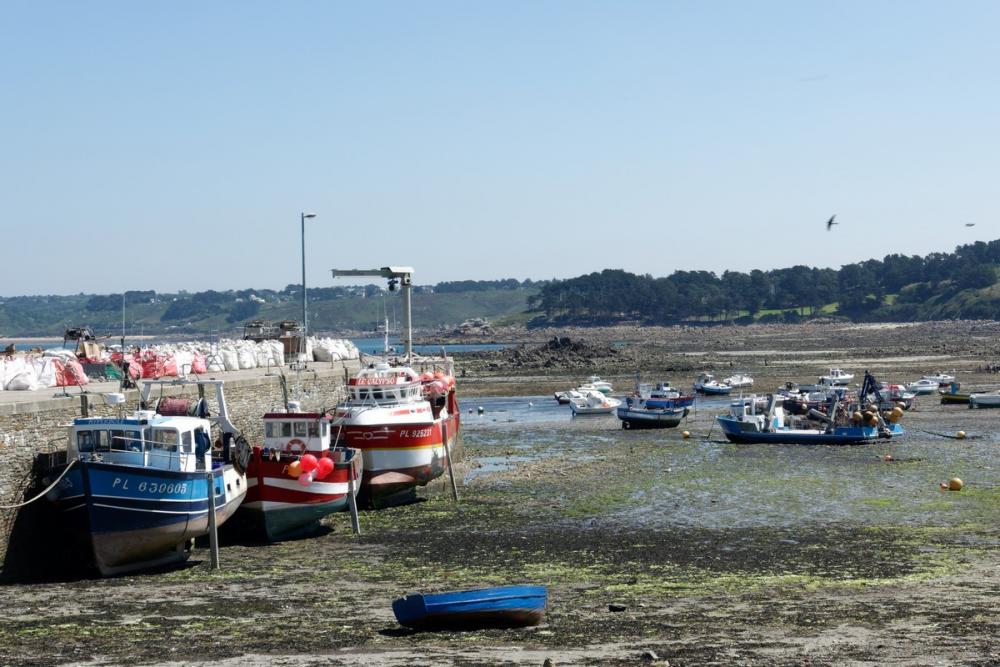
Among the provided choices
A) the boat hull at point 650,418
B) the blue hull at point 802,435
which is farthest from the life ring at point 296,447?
the boat hull at point 650,418

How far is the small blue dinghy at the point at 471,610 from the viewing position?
21672 millimetres

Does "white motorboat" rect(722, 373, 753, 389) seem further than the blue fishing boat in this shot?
Yes

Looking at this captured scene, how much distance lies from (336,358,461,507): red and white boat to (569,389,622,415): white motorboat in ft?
119

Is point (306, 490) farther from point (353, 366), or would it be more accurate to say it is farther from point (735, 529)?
point (353, 366)

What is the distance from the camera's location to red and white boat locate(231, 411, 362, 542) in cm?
3183

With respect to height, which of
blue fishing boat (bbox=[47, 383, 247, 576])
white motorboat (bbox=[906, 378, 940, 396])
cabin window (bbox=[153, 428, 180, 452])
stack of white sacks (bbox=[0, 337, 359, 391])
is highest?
stack of white sacks (bbox=[0, 337, 359, 391])

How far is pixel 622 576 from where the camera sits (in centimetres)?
2716

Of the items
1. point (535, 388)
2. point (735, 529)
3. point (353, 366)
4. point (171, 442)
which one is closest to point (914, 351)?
point (535, 388)

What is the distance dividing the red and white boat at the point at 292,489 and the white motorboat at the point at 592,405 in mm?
44642

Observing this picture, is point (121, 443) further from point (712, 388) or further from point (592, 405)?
point (712, 388)

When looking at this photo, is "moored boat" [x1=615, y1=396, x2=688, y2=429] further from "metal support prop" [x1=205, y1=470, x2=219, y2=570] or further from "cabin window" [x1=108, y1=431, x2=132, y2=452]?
"cabin window" [x1=108, y1=431, x2=132, y2=452]

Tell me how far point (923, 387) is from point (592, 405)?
1033 inches

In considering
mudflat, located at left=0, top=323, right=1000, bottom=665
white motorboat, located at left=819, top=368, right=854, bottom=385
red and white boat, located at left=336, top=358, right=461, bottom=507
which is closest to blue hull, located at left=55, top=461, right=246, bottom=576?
mudflat, located at left=0, top=323, right=1000, bottom=665

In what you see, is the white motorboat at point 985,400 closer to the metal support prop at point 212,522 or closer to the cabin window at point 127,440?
the metal support prop at point 212,522
